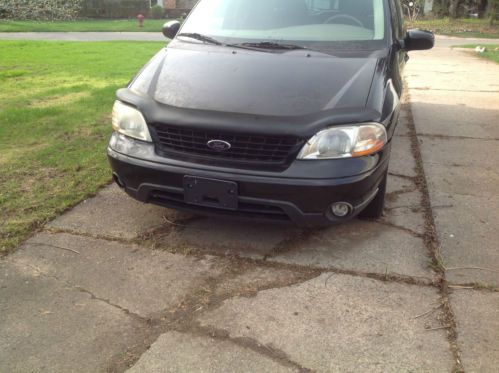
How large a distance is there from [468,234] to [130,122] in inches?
93.5

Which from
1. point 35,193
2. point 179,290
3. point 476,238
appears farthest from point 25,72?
point 476,238

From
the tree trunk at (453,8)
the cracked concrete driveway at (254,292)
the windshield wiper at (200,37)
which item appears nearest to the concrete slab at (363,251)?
the cracked concrete driveway at (254,292)

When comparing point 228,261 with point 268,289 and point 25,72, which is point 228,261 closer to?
point 268,289

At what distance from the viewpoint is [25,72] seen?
908cm

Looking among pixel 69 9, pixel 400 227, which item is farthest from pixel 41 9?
pixel 400 227

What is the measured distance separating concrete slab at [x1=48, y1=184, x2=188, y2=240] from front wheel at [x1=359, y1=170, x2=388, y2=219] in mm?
1365

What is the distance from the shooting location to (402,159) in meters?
4.88

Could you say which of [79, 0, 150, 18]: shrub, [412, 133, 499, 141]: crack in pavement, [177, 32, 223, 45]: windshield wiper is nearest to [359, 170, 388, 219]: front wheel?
[177, 32, 223, 45]: windshield wiper

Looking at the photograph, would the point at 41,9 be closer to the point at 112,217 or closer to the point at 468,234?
the point at 112,217

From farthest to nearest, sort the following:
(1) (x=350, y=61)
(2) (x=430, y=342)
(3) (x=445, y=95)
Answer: (3) (x=445, y=95), (1) (x=350, y=61), (2) (x=430, y=342)

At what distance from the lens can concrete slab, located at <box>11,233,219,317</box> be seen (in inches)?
105

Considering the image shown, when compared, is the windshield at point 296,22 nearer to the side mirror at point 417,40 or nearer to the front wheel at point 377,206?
the side mirror at point 417,40

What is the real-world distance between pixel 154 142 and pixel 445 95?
6.23 m

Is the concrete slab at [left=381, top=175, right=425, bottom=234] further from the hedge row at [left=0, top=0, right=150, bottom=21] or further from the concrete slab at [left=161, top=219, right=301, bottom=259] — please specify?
the hedge row at [left=0, top=0, right=150, bottom=21]
